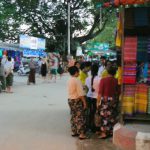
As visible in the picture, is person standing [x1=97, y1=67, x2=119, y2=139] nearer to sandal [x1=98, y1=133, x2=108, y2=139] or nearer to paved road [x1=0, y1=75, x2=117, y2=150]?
sandal [x1=98, y1=133, x2=108, y2=139]

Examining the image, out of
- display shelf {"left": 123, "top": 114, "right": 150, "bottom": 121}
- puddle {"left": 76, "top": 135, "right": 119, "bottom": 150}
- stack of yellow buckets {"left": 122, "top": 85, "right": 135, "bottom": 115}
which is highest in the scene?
stack of yellow buckets {"left": 122, "top": 85, "right": 135, "bottom": 115}

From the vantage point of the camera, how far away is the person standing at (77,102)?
9347 millimetres

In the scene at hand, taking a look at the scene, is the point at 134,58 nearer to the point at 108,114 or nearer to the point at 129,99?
the point at 129,99

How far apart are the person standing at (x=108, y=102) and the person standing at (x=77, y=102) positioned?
36 centimetres

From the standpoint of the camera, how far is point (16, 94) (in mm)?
18500

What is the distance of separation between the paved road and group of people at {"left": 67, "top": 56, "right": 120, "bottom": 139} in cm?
32

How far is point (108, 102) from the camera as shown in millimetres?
9414

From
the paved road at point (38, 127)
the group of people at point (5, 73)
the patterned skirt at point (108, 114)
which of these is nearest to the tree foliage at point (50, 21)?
the group of people at point (5, 73)

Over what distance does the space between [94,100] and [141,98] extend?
1.20 meters

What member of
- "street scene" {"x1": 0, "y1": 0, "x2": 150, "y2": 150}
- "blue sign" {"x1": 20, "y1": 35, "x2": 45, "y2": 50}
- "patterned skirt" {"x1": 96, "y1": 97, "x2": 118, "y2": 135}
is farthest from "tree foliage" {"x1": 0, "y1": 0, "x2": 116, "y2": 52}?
"patterned skirt" {"x1": 96, "y1": 97, "x2": 118, "y2": 135}

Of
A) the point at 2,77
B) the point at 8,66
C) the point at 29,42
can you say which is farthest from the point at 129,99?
the point at 29,42

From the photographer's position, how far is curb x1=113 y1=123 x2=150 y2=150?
314 inches

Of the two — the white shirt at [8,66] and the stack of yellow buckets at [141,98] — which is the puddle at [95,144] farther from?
the white shirt at [8,66]

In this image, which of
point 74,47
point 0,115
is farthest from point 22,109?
point 74,47
